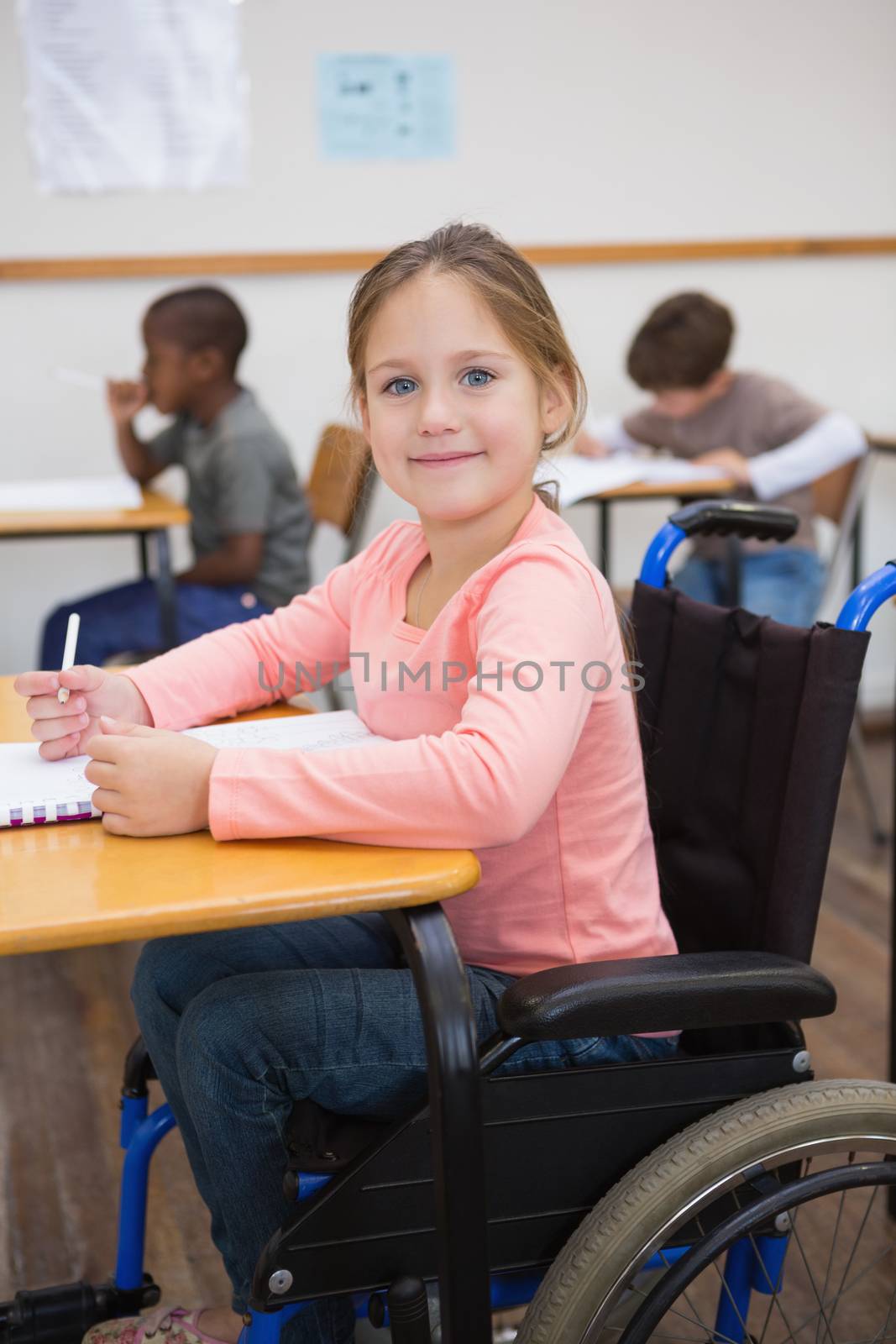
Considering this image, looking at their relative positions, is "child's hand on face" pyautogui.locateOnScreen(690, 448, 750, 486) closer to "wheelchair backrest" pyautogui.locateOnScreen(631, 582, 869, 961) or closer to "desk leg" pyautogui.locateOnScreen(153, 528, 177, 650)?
"desk leg" pyautogui.locateOnScreen(153, 528, 177, 650)

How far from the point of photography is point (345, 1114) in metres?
0.94

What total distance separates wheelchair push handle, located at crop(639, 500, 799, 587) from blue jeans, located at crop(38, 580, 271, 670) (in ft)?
4.60

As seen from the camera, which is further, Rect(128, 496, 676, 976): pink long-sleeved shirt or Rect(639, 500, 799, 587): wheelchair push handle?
Rect(639, 500, 799, 587): wheelchair push handle

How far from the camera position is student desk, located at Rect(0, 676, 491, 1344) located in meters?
0.72

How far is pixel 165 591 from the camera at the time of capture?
7.79 ft

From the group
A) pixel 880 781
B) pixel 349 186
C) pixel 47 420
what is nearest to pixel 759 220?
pixel 349 186

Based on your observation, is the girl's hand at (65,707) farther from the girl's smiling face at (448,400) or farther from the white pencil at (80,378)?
the white pencil at (80,378)

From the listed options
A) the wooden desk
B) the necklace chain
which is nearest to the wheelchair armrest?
the wooden desk

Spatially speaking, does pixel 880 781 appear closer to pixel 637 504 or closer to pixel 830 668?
pixel 637 504

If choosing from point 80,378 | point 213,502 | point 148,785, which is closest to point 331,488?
point 213,502

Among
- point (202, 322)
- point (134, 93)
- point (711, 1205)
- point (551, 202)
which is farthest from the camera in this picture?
point (551, 202)

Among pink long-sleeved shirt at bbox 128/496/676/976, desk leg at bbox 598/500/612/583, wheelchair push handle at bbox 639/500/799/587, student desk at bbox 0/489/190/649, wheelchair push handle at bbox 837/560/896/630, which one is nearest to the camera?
pink long-sleeved shirt at bbox 128/496/676/976

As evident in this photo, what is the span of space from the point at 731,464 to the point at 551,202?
1030 millimetres

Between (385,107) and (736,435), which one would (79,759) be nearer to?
(736,435)
